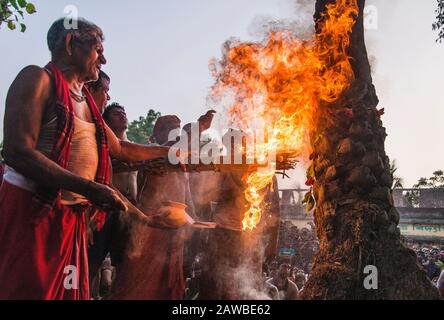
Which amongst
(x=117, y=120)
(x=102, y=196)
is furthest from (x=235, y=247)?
(x=102, y=196)

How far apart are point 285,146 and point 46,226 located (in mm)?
2333

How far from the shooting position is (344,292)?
306 centimetres

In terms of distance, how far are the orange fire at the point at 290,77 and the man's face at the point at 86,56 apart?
1.63 metres

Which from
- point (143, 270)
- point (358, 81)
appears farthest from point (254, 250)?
point (358, 81)

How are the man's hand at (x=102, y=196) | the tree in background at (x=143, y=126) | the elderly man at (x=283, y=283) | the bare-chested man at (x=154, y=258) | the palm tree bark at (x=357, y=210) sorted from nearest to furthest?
1. the man's hand at (x=102, y=196)
2. the palm tree bark at (x=357, y=210)
3. the bare-chested man at (x=154, y=258)
4. the elderly man at (x=283, y=283)
5. the tree in background at (x=143, y=126)

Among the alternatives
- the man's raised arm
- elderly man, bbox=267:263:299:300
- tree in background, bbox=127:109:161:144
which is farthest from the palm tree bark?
tree in background, bbox=127:109:161:144

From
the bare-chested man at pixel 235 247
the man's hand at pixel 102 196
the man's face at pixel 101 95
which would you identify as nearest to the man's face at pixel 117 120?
the man's face at pixel 101 95

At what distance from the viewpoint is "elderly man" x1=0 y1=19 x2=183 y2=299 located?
2.27m

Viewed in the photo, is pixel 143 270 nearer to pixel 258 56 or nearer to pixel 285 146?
pixel 285 146

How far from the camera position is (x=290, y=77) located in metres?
3.91

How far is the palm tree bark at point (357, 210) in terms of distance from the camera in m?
3.08

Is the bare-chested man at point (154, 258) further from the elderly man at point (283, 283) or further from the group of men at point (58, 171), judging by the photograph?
the elderly man at point (283, 283)

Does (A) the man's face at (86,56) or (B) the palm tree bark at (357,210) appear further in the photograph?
(B) the palm tree bark at (357,210)

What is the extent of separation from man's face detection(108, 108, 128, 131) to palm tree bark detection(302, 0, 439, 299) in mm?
2599
